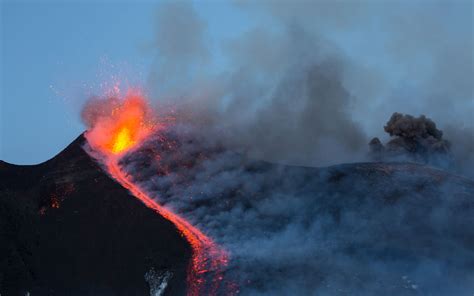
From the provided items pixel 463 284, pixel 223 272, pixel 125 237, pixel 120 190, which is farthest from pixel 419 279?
pixel 120 190

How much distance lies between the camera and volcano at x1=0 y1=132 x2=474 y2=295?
24.8 meters

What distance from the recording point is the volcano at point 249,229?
2475cm

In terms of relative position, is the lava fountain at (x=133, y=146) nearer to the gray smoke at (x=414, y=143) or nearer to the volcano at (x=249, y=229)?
the volcano at (x=249, y=229)

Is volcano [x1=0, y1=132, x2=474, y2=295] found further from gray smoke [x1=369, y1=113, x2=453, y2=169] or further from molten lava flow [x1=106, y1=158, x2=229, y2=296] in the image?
gray smoke [x1=369, y1=113, x2=453, y2=169]

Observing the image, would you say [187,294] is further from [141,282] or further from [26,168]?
[26,168]

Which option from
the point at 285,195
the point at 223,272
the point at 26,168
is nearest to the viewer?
the point at 223,272

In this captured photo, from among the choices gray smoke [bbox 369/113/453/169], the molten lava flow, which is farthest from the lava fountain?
gray smoke [bbox 369/113/453/169]

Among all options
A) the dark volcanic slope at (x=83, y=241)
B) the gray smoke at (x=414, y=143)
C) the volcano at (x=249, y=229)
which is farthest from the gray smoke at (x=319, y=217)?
the gray smoke at (x=414, y=143)

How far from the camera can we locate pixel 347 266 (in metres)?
25.0

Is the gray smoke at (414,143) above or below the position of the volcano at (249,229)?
above

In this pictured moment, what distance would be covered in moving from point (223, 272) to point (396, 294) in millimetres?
5641

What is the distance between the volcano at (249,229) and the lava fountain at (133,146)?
1.26 ft

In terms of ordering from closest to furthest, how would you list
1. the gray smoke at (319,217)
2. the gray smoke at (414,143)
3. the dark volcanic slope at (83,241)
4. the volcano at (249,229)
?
the gray smoke at (319,217) < the volcano at (249,229) < the dark volcanic slope at (83,241) < the gray smoke at (414,143)

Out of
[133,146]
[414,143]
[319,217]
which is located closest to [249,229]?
[319,217]
